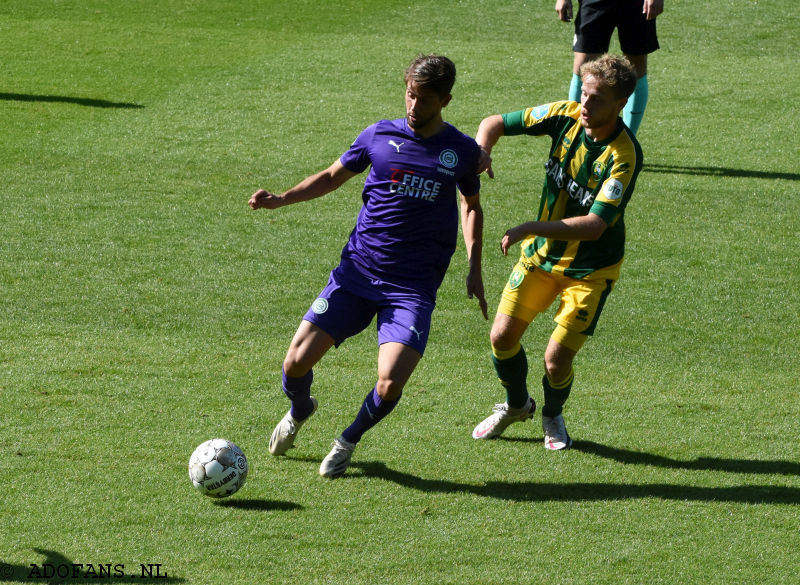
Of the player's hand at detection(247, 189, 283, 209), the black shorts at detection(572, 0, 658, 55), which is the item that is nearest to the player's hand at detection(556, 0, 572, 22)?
the black shorts at detection(572, 0, 658, 55)

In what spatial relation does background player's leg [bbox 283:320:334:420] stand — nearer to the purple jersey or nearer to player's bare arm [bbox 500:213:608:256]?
the purple jersey

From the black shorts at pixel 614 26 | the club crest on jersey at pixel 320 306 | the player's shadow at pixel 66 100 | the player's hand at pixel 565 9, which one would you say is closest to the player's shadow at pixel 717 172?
the black shorts at pixel 614 26

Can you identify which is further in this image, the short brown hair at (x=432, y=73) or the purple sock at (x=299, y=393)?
the purple sock at (x=299, y=393)

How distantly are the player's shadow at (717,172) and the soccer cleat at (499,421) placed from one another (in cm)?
573

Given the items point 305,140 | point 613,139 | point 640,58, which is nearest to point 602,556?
point 613,139

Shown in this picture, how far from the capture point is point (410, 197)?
18.2 feet

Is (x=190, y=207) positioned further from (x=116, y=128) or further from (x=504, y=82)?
(x=504, y=82)

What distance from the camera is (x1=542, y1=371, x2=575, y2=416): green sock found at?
5969 mm

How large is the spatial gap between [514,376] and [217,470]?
69.0 inches

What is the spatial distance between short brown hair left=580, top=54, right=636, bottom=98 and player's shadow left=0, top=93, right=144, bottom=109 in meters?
8.45

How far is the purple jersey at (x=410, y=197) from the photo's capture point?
5.53m

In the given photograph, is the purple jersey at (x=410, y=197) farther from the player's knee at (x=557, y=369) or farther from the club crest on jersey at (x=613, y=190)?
the player's knee at (x=557, y=369)

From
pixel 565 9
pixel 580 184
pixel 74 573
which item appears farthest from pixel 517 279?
pixel 565 9

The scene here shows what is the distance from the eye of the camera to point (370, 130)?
5723mm
